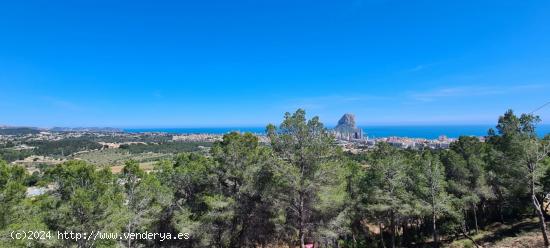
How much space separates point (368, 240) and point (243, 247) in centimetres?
1289

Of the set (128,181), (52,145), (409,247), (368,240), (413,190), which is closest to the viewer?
(128,181)

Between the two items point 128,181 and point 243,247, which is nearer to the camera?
point 128,181

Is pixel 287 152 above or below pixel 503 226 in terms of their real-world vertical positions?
above

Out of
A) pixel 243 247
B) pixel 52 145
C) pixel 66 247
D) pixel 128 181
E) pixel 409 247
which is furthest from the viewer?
→ pixel 52 145

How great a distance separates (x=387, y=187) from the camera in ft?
66.5

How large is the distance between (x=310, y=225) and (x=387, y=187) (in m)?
6.97

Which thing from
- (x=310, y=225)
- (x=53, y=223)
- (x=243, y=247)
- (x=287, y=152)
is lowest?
(x=243, y=247)

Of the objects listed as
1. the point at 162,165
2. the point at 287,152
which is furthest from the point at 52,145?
the point at 287,152

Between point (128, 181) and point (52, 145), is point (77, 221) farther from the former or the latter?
point (52, 145)

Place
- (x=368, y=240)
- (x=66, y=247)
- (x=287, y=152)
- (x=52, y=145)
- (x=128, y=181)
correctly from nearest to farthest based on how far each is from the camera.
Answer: (x=66, y=247)
(x=287, y=152)
(x=128, y=181)
(x=368, y=240)
(x=52, y=145)

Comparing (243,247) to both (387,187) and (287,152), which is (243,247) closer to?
(287,152)

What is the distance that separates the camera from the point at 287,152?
15398 millimetres

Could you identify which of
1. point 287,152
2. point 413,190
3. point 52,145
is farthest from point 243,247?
point 52,145

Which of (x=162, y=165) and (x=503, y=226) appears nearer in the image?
(x=162, y=165)
